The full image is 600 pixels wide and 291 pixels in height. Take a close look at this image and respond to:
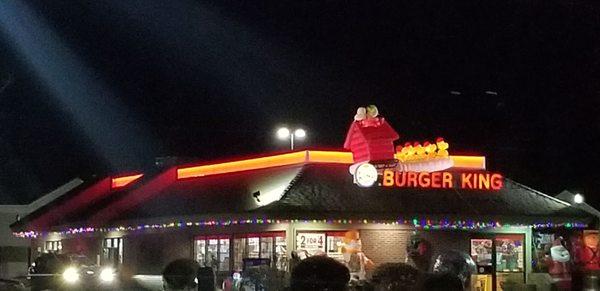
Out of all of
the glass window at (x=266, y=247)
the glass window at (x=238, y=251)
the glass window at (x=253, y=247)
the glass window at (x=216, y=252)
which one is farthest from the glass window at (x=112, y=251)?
the glass window at (x=266, y=247)

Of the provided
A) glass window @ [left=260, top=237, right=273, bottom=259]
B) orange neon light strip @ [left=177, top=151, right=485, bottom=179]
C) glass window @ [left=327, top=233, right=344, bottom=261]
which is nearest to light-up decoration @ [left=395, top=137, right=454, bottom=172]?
orange neon light strip @ [left=177, top=151, right=485, bottom=179]

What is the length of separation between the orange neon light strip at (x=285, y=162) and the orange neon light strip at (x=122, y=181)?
19.9 ft

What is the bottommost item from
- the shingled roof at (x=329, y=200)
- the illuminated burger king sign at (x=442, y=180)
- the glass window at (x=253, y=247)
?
the glass window at (x=253, y=247)

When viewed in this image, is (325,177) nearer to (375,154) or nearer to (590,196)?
(375,154)

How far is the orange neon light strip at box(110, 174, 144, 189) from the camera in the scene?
36469 mm

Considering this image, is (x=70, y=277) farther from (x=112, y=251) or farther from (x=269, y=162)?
(x=112, y=251)

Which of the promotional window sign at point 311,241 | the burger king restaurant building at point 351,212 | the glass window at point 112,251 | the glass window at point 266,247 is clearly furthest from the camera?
the glass window at point 112,251

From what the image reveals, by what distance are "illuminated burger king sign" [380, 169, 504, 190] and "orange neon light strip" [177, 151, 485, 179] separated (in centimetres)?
119

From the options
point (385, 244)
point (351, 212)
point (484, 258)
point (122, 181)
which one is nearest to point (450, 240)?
point (484, 258)

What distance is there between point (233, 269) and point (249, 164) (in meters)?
3.38

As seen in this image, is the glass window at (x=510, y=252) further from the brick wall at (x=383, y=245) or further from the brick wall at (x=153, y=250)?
the brick wall at (x=153, y=250)

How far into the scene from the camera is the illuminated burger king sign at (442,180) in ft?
84.6

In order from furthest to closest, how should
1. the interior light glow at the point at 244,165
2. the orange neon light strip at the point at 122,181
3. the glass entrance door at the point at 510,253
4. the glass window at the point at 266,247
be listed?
the orange neon light strip at the point at 122,181, the glass entrance door at the point at 510,253, the interior light glow at the point at 244,165, the glass window at the point at 266,247

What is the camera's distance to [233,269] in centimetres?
2769
